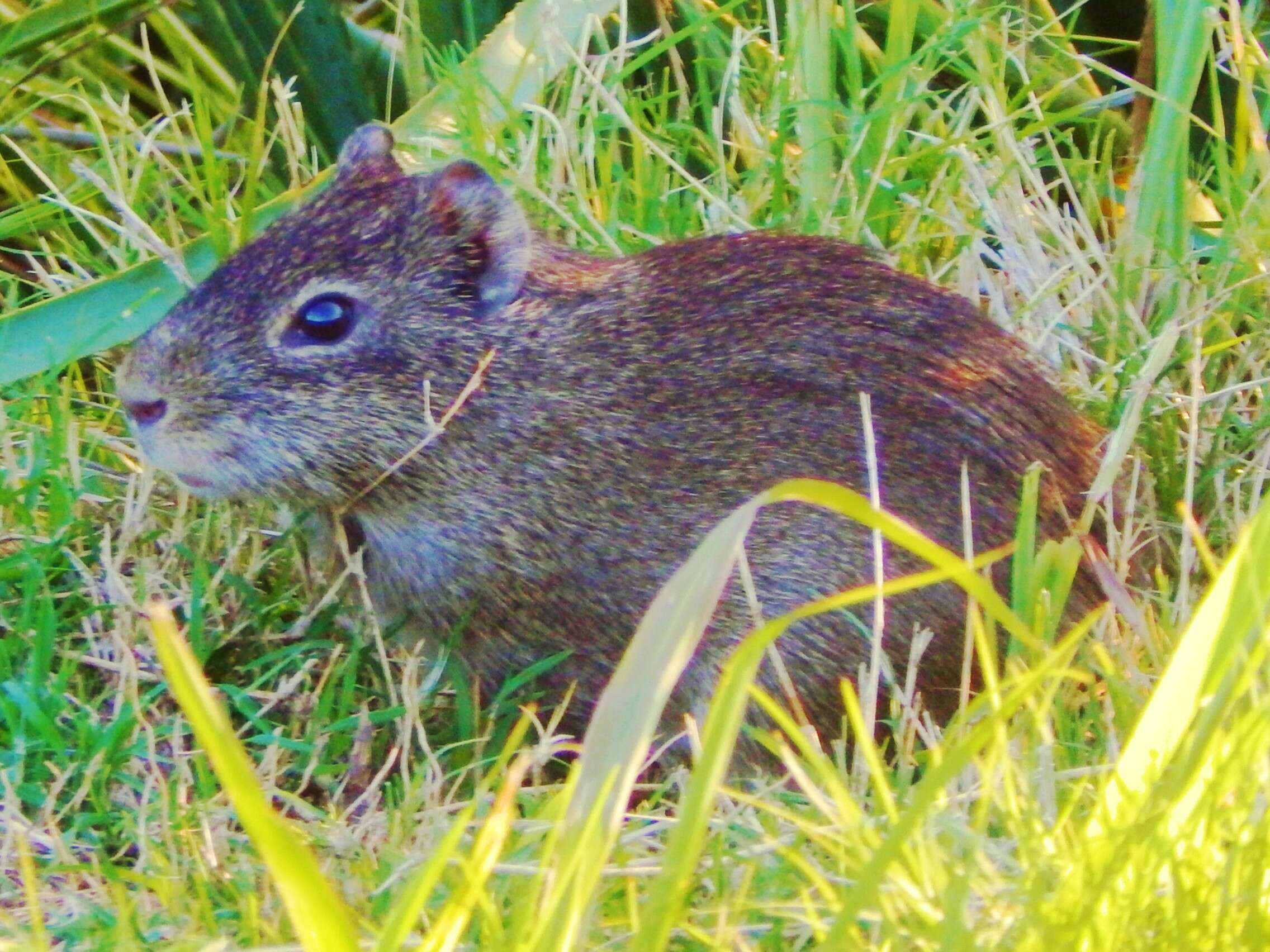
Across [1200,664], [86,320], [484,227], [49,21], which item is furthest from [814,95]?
[1200,664]

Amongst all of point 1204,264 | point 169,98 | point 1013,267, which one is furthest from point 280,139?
point 1204,264

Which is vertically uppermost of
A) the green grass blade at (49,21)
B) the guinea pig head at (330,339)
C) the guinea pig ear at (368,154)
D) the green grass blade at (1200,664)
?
the green grass blade at (49,21)

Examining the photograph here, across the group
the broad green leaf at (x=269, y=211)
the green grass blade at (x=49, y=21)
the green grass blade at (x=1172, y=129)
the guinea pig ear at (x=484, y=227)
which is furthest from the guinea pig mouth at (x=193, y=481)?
the green grass blade at (x=1172, y=129)

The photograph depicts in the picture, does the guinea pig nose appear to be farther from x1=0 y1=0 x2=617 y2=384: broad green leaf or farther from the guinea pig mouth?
x1=0 y1=0 x2=617 y2=384: broad green leaf

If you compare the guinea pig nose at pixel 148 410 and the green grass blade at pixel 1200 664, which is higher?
the guinea pig nose at pixel 148 410

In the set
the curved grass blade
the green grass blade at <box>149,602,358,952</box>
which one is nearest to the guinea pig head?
the curved grass blade

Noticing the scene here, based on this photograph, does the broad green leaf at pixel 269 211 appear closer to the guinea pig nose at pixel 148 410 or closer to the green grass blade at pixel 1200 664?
the guinea pig nose at pixel 148 410

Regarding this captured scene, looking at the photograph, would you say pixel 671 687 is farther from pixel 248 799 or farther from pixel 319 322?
pixel 319 322
